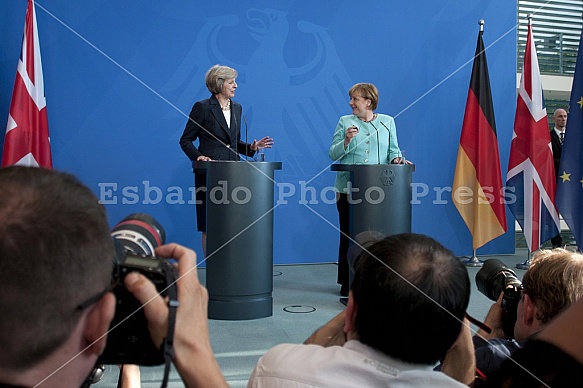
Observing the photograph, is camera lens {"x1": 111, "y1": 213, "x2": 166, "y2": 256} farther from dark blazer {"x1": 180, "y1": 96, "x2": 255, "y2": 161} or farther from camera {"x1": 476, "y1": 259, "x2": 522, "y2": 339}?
dark blazer {"x1": 180, "y1": 96, "x2": 255, "y2": 161}

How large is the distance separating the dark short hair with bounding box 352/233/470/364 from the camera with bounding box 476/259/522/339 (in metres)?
0.53

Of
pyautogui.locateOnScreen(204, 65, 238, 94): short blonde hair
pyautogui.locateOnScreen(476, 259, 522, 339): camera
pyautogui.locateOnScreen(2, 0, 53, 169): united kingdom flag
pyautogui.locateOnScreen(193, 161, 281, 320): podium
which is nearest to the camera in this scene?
pyautogui.locateOnScreen(476, 259, 522, 339): camera

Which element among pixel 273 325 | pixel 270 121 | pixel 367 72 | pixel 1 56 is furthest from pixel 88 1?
pixel 273 325

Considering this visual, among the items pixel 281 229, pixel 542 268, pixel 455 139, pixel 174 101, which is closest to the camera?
pixel 542 268

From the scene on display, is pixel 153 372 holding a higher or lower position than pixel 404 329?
lower

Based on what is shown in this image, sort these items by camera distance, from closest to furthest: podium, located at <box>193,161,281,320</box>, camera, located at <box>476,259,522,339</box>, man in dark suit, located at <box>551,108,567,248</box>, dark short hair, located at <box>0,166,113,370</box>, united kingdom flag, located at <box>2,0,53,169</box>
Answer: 1. dark short hair, located at <box>0,166,113,370</box>
2. camera, located at <box>476,259,522,339</box>
3. podium, located at <box>193,161,281,320</box>
4. united kingdom flag, located at <box>2,0,53,169</box>
5. man in dark suit, located at <box>551,108,567,248</box>

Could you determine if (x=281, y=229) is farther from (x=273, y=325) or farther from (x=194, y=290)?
(x=194, y=290)

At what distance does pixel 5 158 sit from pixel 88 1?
1422 millimetres

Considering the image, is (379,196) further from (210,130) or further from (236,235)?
(210,130)

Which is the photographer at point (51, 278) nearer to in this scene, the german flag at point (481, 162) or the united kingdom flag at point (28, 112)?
the united kingdom flag at point (28, 112)

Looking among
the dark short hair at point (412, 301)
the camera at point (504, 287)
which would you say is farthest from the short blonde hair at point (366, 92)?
the dark short hair at point (412, 301)

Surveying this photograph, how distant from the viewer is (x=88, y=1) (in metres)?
4.20

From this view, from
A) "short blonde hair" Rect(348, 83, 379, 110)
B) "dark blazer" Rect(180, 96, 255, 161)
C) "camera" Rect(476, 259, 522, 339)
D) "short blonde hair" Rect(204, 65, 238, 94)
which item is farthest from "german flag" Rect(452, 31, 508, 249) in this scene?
"camera" Rect(476, 259, 522, 339)

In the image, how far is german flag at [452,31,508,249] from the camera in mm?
4691
